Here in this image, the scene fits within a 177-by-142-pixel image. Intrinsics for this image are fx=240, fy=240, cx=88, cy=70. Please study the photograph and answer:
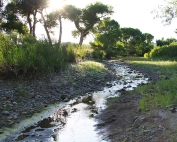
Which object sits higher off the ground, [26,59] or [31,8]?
[31,8]

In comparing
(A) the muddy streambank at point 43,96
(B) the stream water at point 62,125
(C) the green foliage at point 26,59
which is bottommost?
(B) the stream water at point 62,125

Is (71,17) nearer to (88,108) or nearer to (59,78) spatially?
(59,78)

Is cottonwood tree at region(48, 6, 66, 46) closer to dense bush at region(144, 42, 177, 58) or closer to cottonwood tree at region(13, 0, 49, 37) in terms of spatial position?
cottonwood tree at region(13, 0, 49, 37)

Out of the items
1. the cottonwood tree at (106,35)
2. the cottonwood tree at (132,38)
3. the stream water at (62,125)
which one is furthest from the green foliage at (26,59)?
the cottonwood tree at (132,38)

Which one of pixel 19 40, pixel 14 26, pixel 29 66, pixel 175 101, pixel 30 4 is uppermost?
pixel 30 4

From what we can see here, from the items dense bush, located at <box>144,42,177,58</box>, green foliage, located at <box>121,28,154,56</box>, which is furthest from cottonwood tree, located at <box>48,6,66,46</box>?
green foliage, located at <box>121,28,154,56</box>

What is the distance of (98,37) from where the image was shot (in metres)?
51.4

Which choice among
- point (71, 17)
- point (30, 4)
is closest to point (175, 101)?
point (30, 4)

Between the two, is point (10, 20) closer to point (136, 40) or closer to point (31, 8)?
point (31, 8)

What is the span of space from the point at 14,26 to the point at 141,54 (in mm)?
43062

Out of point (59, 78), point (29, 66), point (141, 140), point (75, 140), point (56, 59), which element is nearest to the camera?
point (141, 140)

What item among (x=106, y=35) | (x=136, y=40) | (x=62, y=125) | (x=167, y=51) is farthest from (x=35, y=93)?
(x=136, y=40)

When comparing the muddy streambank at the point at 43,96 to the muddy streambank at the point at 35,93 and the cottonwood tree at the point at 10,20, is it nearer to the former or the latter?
the muddy streambank at the point at 35,93

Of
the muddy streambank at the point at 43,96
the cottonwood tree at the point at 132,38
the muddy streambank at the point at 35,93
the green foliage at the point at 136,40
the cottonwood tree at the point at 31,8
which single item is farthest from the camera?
the cottonwood tree at the point at 132,38
